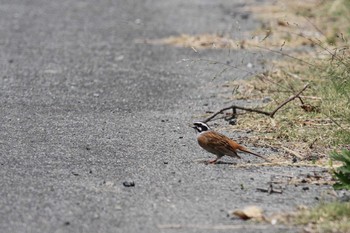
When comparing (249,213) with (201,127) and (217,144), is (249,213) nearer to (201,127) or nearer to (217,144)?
(217,144)

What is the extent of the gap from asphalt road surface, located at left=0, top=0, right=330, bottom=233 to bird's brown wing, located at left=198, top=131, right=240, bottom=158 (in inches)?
4.2

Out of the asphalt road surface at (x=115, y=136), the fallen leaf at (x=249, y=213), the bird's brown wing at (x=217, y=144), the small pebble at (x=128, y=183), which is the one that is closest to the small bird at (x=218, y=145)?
the bird's brown wing at (x=217, y=144)

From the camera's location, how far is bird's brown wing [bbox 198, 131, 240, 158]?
670 centimetres

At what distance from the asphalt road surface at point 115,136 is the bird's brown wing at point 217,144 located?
0.11 m

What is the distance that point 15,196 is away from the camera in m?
5.81

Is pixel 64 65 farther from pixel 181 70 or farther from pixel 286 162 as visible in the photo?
pixel 286 162

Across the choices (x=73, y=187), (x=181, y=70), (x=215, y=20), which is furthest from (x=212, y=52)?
(x=73, y=187)

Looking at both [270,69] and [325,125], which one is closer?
[325,125]

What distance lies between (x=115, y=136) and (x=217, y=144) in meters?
→ 1.21

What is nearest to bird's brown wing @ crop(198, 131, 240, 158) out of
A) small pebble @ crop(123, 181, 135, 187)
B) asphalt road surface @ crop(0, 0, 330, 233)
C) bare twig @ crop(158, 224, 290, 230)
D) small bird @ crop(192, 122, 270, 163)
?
small bird @ crop(192, 122, 270, 163)

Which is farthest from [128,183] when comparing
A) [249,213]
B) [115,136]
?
[115,136]

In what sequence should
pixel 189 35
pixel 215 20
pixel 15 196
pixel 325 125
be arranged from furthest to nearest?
pixel 215 20, pixel 189 35, pixel 325 125, pixel 15 196

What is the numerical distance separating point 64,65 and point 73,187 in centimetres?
560

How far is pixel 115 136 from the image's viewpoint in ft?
25.2
